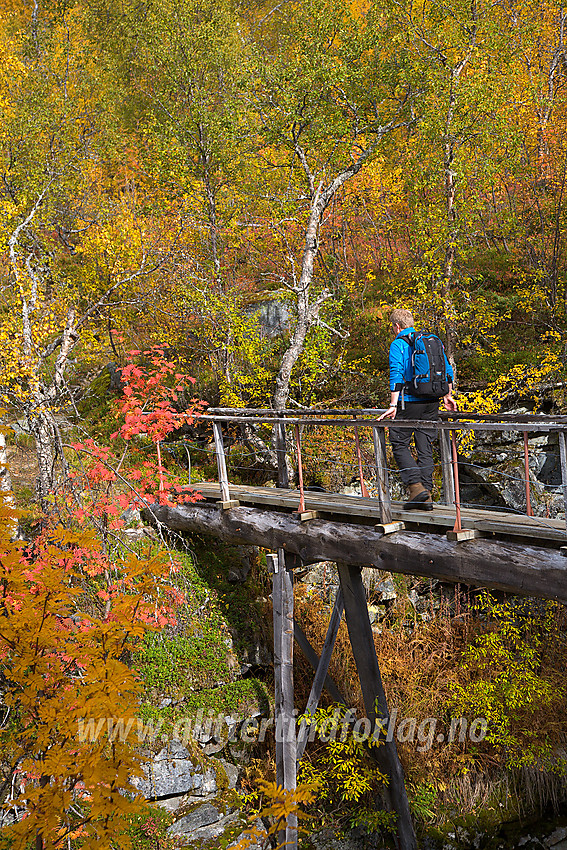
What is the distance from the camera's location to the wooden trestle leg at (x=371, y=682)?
19.6 feet

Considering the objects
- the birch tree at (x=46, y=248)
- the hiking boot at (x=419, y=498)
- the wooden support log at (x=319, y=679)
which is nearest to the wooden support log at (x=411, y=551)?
the hiking boot at (x=419, y=498)

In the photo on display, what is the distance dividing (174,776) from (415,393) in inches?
189

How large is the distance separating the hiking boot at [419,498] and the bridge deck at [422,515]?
4.0 inches

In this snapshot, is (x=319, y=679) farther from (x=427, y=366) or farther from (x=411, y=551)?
(x=427, y=366)

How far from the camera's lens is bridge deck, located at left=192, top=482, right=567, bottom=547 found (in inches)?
176

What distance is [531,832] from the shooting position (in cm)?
695

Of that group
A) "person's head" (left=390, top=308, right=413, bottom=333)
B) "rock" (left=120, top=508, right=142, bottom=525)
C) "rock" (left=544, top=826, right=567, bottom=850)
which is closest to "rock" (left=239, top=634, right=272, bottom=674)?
"rock" (left=120, top=508, right=142, bottom=525)

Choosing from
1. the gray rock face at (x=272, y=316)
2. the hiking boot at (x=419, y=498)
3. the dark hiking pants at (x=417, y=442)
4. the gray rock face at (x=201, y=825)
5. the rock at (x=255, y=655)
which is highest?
the gray rock face at (x=272, y=316)

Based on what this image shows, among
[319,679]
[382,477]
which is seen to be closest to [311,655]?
[319,679]

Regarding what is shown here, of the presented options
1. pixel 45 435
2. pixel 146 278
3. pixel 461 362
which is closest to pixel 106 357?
pixel 146 278

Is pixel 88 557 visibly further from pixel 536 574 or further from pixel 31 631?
pixel 536 574

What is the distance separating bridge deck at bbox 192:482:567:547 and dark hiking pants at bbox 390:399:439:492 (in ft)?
1.27

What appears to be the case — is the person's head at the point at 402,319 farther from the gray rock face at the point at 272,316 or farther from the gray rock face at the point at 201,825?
the gray rock face at the point at 272,316

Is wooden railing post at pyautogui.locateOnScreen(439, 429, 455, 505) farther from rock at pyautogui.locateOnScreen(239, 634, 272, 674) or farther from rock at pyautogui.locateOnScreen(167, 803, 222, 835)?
rock at pyautogui.locateOnScreen(167, 803, 222, 835)
